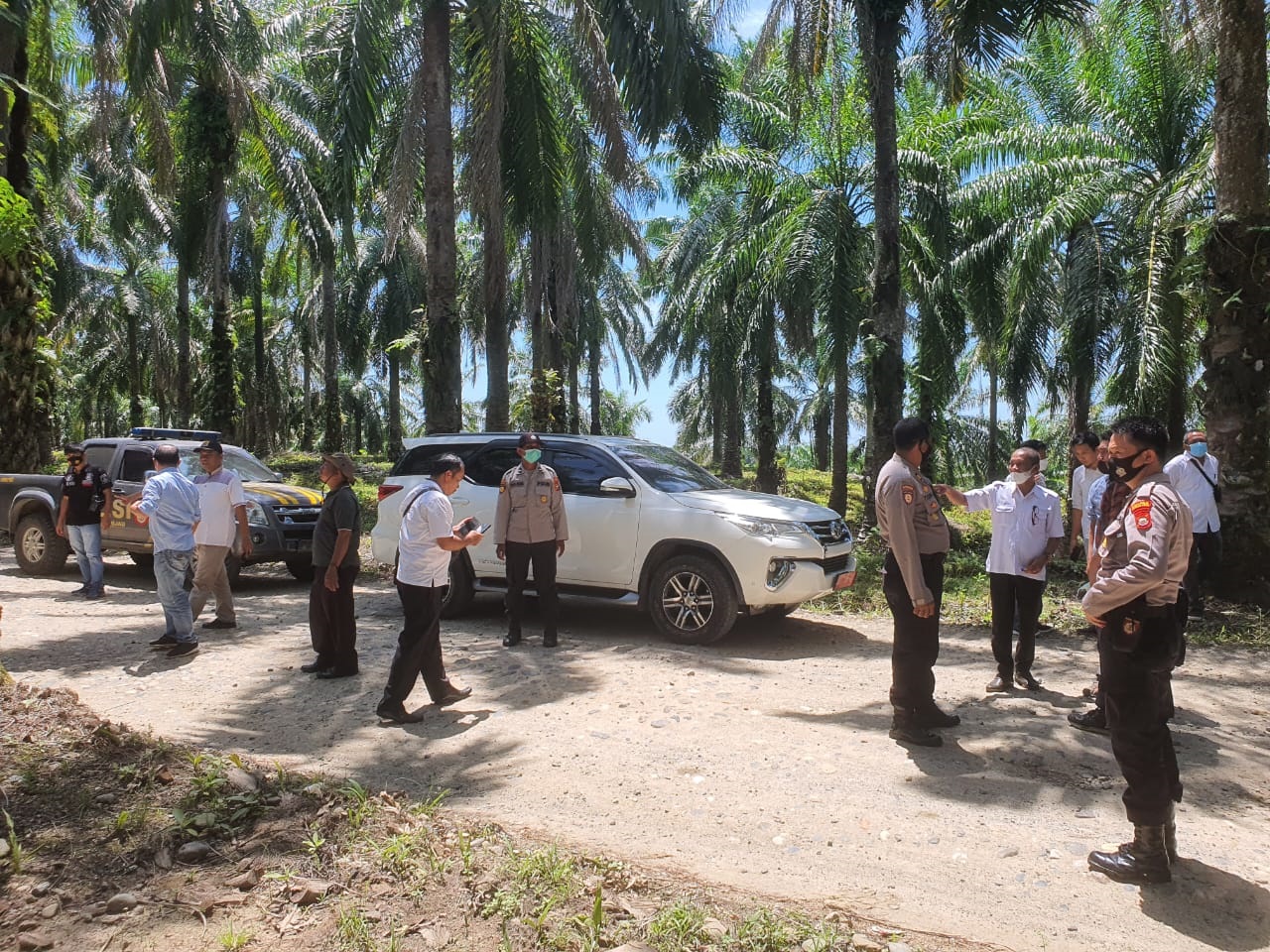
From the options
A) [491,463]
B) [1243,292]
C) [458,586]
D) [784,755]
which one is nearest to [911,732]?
[784,755]

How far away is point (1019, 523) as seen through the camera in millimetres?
6609

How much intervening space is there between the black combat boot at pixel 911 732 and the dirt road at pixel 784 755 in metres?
0.09

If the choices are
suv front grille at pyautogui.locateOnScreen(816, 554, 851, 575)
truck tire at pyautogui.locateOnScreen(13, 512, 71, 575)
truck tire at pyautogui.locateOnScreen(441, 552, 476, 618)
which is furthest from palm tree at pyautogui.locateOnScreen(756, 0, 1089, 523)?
truck tire at pyautogui.locateOnScreen(13, 512, 71, 575)

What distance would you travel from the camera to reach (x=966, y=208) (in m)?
20.0

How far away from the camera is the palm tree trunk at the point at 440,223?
45.2 ft

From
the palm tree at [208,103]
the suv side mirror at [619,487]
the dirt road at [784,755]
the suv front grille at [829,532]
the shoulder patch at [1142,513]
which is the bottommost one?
the dirt road at [784,755]

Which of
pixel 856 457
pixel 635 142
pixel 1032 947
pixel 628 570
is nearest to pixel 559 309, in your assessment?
pixel 635 142

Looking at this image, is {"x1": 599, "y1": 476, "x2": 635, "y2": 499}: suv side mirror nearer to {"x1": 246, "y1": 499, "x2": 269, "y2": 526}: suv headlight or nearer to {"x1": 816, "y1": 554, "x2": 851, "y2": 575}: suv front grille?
{"x1": 816, "y1": 554, "x2": 851, "y2": 575}: suv front grille

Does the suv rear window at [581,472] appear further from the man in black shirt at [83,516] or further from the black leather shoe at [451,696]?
the man in black shirt at [83,516]

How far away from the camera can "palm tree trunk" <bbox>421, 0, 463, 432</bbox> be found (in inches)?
543

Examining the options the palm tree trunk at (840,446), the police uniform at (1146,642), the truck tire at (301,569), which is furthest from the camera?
the palm tree trunk at (840,446)

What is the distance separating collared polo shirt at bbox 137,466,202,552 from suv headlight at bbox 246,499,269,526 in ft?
10.7

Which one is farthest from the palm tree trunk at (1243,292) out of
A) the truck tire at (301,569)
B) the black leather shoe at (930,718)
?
the truck tire at (301,569)

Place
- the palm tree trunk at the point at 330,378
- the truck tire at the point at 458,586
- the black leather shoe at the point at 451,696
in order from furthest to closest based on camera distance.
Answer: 1. the palm tree trunk at the point at 330,378
2. the truck tire at the point at 458,586
3. the black leather shoe at the point at 451,696
